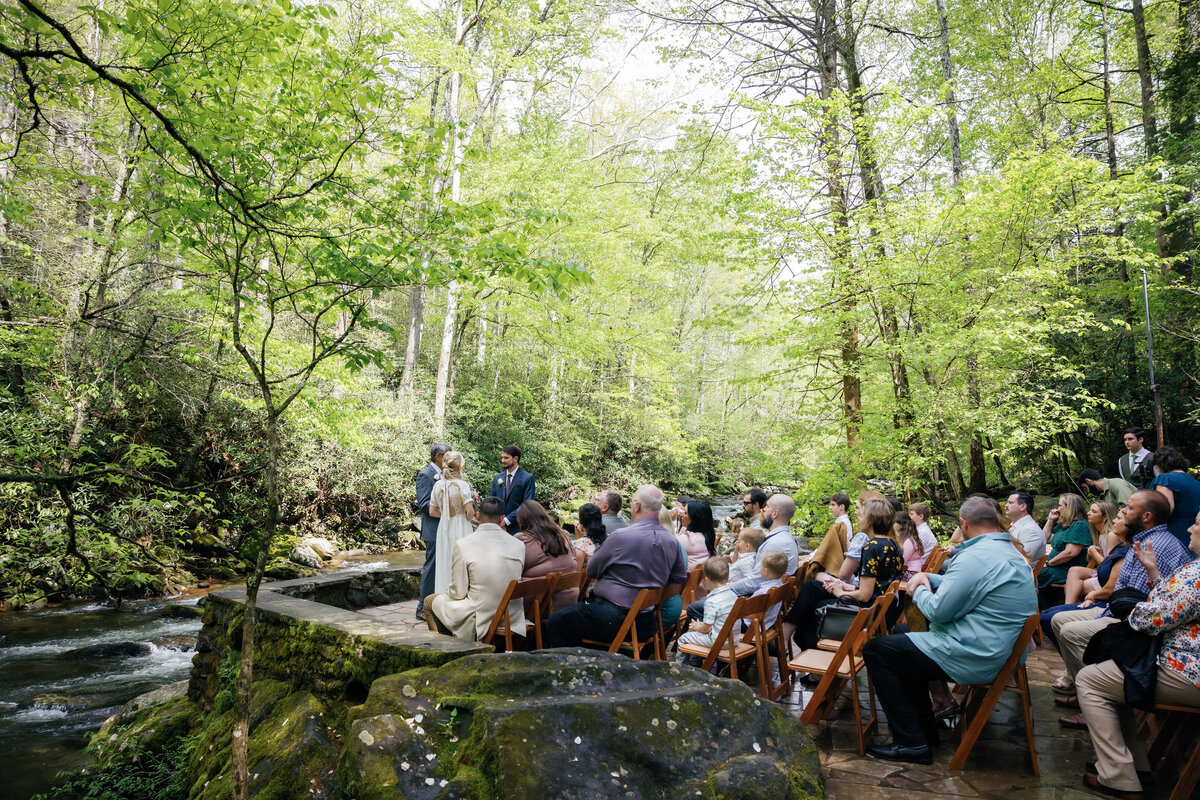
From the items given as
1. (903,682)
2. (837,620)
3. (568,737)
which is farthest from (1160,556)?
(568,737)

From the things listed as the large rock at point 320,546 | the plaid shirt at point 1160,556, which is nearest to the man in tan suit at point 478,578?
the plaid shirt at point 1160,556

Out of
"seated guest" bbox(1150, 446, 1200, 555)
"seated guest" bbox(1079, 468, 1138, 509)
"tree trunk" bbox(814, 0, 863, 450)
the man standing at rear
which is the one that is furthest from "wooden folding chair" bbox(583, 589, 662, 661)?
the man standing at rear

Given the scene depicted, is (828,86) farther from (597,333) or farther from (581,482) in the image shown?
(581,482)

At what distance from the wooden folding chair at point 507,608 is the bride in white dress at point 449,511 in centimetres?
113

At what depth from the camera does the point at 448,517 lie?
564cm

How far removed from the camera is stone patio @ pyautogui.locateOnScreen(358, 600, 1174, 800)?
3178 millimetres

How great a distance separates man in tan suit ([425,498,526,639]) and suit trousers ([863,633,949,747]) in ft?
7.31

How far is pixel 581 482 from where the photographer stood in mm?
19578

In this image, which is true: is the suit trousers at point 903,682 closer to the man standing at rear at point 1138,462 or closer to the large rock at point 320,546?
the man standing at rear at point 1138,462

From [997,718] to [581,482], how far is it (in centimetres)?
1566

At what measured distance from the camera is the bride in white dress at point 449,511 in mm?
5578

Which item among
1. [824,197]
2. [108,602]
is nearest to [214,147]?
[824,197]

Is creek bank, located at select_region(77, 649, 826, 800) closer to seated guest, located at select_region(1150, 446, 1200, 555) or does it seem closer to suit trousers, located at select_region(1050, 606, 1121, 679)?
suit trousers, located at select_region(1050, 606, 1121, 679)

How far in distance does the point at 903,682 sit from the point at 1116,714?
95cm
